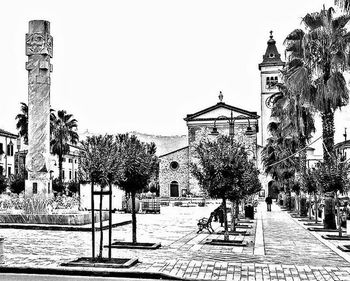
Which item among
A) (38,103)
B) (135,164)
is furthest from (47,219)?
(135,164)

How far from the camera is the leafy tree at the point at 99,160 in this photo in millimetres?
12344

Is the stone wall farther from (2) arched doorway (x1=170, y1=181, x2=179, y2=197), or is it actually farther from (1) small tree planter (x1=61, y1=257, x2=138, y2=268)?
(1) small tree planter (x1=61, y1=257, x2=138, y2=268)

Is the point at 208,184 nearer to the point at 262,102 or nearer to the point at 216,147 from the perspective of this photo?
the point at 216,147

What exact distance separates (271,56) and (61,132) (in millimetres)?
48125

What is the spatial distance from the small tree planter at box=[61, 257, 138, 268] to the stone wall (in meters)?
70.3

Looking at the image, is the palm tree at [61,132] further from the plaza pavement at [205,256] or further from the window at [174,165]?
the plaza pavement at [205,256]

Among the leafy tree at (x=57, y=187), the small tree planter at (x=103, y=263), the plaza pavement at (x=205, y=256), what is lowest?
the plaza pavement at (x=205, y=256)

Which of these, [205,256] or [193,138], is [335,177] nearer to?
[205,256]

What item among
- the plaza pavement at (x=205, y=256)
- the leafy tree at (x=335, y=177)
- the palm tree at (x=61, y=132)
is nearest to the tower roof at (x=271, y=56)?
the palm tree at (x=61, y=132)

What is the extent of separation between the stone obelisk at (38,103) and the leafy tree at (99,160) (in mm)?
12737

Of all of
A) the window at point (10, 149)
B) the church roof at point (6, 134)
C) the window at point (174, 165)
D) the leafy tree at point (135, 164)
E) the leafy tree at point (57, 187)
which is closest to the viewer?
the leafy tree at point (135, 164)

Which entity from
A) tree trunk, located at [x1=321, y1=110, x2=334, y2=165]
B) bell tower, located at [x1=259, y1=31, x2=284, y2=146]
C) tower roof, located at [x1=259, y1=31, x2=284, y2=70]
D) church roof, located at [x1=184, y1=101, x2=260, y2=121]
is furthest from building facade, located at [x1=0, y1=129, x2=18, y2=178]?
tree trunk, located at [x1=321, y1=110, x2=334, y2=165]

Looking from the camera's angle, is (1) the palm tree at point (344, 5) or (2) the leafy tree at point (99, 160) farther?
(1) the palm tree at point (344, 5)

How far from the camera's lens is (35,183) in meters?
24.5
